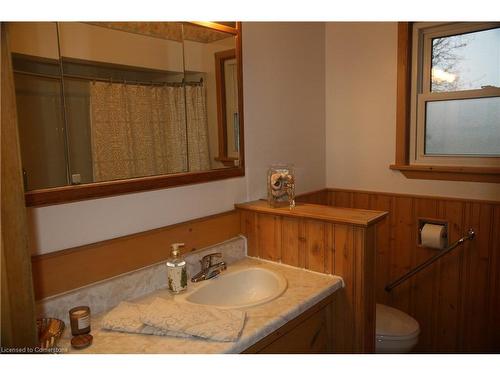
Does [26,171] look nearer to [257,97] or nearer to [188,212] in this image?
[188,212]

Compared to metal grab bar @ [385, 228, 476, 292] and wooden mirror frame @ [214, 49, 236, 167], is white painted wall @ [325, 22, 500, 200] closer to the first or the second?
metal grab bar @ [385, 228, 476, 292]

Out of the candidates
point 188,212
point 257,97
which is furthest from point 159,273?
point 257,97

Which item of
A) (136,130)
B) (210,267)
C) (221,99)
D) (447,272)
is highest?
(221,99)

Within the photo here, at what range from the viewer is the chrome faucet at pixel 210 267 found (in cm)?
149

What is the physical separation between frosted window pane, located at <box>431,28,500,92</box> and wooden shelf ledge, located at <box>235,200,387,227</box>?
3.16 ft

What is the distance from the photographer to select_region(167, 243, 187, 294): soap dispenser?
1.37 meters

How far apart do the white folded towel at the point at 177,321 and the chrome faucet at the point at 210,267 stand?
0.27 metres

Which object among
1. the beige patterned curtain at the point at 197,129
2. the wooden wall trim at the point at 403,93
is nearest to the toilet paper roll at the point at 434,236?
the wooden wall trim at the point at 403,93

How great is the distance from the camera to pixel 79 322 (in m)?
1.08

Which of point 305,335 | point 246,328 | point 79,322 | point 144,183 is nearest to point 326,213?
point 305,335

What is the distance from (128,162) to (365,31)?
1580 millimetres

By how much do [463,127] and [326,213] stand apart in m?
1.00

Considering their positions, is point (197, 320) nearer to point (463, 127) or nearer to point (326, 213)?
point (326, 213)

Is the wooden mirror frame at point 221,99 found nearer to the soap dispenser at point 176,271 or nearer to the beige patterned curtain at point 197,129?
the beige patterned curtain at point 197,129
